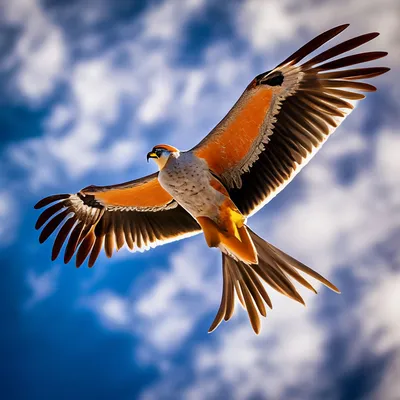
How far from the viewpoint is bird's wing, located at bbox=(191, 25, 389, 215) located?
6.50 m

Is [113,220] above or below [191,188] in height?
above

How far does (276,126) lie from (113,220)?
239cm

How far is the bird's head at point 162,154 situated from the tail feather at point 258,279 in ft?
3.65

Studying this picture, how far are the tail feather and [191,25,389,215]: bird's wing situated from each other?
1.84ft

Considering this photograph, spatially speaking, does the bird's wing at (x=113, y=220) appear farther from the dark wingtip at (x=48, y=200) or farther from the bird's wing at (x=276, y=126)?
the bird's wing at (x=276, y=126)

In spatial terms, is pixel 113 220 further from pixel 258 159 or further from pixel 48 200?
pixel 258 159

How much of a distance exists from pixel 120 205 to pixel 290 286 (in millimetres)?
2505

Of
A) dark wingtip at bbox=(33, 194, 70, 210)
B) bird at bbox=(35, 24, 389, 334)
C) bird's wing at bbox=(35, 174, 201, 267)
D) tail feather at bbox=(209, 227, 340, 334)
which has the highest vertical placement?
dark wingtip at bbox=(33, 194, 70, 210)

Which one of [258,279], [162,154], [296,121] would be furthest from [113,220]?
[296,121]

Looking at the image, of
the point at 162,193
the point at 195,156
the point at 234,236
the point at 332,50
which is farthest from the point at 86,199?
the point at 332,50

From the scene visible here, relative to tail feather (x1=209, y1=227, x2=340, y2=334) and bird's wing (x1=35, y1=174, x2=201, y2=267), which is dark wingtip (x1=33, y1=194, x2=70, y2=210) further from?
tail feather (x1=209, y1=227, x2=340, y2=334)

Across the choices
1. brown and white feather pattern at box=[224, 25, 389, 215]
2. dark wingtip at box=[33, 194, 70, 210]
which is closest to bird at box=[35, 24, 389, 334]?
brown and white feather pattern at box=[224, 25, 389, 215]

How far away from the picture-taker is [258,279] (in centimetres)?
666

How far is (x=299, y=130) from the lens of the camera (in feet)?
22.0
